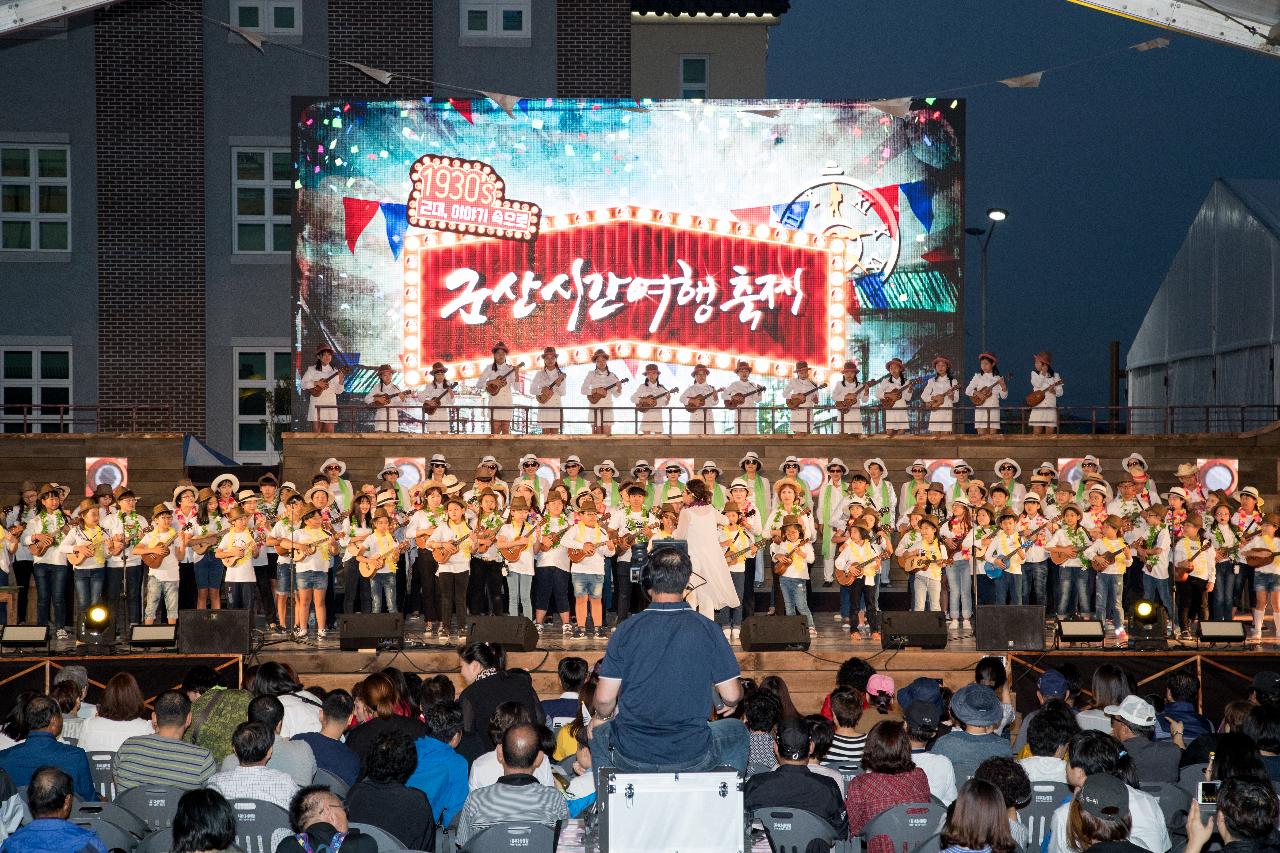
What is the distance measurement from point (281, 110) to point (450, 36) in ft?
11.1

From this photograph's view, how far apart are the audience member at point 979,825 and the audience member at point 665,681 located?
109 cm

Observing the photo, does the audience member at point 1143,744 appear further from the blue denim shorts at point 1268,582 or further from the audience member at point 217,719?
the blue denim shorts at point 1268,582

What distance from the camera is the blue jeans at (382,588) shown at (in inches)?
663

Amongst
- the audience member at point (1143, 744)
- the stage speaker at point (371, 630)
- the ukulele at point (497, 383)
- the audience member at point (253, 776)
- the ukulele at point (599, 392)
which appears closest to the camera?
the audience member at point (253, 776)

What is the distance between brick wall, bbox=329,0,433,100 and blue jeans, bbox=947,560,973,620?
1402 centimetres

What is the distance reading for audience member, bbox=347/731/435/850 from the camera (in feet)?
23.2

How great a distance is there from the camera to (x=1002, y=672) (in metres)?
10.7

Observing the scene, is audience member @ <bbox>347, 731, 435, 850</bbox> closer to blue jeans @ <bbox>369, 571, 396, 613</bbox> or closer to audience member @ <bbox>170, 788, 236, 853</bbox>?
audience member @ <bbox>170, 788, 236, 853</bbox>

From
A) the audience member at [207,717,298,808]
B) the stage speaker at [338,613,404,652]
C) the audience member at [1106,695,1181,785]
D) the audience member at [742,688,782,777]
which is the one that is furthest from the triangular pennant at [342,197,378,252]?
the audience member at [1106,695,1181,785]

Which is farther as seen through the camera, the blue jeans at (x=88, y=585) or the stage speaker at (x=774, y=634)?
the blue jeans at (x=88, y=585)

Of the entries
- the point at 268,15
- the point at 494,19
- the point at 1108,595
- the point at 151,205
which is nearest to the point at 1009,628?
the point at 1108,595

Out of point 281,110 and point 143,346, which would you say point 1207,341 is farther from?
point 143,346

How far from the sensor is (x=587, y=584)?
55.9 ft

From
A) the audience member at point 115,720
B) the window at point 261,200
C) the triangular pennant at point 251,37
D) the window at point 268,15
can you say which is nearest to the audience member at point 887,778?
the audience member at point 115,720
